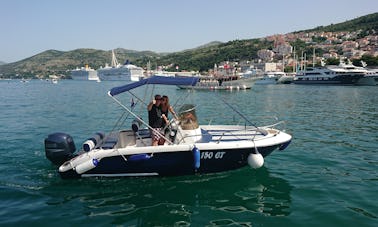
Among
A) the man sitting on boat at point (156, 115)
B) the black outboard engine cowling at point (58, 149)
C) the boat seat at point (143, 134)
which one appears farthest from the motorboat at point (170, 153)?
the boat seat at point (143, 134)

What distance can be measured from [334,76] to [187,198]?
75.4 metres

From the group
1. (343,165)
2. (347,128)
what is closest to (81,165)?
(343,165)

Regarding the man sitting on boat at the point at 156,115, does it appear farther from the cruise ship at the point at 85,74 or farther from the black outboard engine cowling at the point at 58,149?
the cruise ship at the point at 85,74

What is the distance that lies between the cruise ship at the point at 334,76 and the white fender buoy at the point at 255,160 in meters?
71.9

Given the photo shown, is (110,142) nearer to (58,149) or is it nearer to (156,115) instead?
(58,149)

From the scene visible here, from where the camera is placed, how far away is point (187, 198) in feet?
26.2

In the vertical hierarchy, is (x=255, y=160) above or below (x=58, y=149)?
below

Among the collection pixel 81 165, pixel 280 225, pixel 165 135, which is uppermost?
pixel 165 135

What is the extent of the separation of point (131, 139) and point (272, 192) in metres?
4.19

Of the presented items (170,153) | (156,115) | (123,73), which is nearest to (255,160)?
(170,153)

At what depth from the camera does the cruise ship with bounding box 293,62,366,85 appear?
2867 inches

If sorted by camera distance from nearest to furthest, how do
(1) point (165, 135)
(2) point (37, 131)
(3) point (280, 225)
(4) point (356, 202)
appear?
(3) point (280, 225) < (4) point (356, 202) < (1) point (165, 135) < (2) point (37, 131)

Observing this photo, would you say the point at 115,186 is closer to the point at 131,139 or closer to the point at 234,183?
the point at 131,139

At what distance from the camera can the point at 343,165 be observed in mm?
10828
